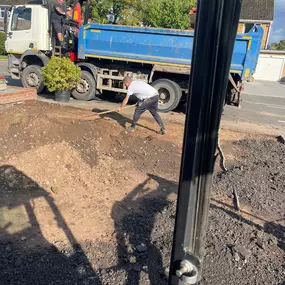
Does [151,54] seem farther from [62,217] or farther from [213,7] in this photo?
[213,7]

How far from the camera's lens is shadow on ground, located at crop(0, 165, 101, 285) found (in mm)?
2748

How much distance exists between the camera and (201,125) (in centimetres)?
116

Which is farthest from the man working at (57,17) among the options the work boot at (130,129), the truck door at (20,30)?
the work boot at (130,129)

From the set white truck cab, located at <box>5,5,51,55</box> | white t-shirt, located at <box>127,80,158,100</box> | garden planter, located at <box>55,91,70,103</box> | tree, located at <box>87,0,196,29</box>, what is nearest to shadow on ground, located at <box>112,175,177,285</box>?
white t-shirt, located at <box>127,80,158,100</box>

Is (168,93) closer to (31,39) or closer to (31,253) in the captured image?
(31,39)

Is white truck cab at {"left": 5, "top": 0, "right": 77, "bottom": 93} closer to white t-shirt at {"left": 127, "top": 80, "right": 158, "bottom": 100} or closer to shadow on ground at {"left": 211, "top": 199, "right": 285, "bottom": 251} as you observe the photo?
white t-shirt at {"left": 127, "top": 80, "right": 158, "bottom": 100}

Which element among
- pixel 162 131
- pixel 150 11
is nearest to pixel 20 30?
pixel 162 131

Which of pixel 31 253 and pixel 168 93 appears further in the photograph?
pixel 168 93

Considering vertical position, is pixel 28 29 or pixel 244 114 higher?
pixel 28 29

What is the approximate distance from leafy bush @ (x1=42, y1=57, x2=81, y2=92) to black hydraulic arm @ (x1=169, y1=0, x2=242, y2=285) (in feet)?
30.2

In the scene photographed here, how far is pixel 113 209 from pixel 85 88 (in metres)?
7.57

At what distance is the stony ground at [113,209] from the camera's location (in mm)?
2938

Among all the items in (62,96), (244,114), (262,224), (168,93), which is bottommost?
(244,114)

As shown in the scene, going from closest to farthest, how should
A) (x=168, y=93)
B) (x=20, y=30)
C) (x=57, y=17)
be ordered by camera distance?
(x=168, y=93) → (x=57, y=17) → (x=20, y=30)
